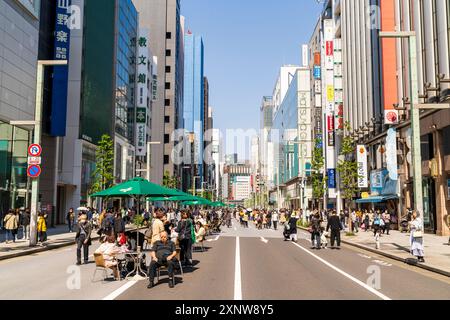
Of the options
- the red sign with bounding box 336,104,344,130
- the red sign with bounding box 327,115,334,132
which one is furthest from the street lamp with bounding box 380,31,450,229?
the red sign with bounding box 327,115,334,132

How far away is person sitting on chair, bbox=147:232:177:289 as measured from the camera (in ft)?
36.0

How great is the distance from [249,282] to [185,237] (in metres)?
3.86

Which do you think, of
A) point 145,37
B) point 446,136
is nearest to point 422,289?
point 446,136

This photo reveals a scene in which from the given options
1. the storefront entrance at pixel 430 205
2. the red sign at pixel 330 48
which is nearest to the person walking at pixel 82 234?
the storefront entrance at pixel 430 205

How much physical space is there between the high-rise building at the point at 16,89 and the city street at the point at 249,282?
16.8 m

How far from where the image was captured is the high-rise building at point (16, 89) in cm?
3052

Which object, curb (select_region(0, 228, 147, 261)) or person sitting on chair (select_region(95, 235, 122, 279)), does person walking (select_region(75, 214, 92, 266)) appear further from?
curb (select_region(0, 228, 147, 261))

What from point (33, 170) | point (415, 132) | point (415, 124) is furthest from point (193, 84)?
point (415, 132)

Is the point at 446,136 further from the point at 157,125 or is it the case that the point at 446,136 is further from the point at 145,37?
the point at 157,125

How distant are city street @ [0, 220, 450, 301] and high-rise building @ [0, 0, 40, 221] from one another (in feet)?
55.2

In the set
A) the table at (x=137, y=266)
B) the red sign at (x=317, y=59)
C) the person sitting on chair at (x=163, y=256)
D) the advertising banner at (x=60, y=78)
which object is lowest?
the table at (x=137, y=266)

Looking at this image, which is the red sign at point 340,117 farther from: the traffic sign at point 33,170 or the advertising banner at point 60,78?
the traffic sign at point 33,170

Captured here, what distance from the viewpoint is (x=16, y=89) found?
32.3 meters
